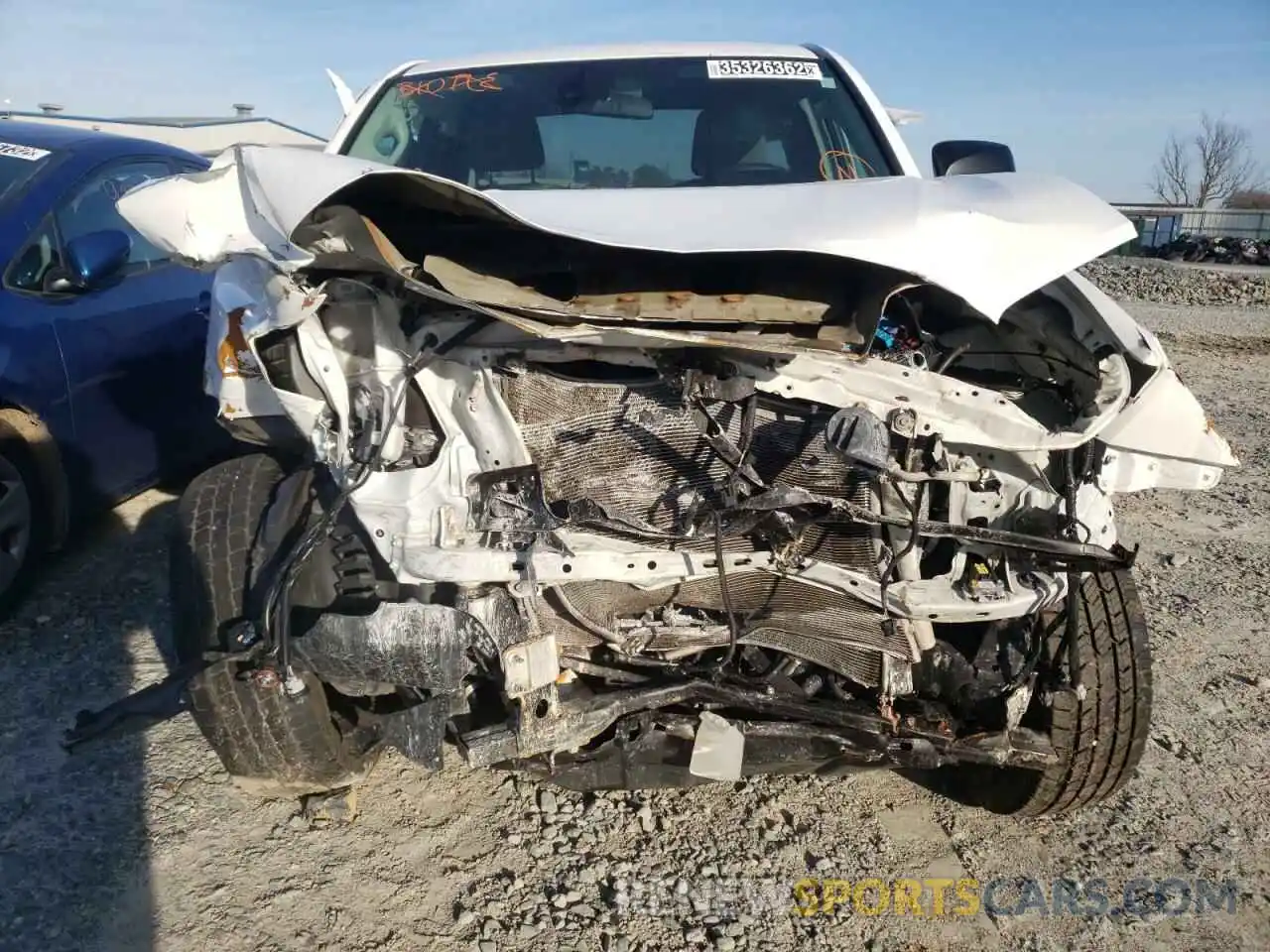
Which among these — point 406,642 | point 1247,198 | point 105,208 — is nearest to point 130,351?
point 105,208

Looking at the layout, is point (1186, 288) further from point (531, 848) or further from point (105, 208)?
point (531, 848)

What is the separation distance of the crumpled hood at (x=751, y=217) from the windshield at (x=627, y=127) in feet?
3.63

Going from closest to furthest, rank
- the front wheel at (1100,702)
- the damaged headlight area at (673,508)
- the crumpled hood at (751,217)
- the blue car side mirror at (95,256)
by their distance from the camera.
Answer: the crumpled hood at (751,217) < the damaged headlight area at (673,508) < the front wheel at (1100,702) < the blue car side mirror at (95,256)

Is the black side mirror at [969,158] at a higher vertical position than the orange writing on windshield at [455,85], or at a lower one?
lower

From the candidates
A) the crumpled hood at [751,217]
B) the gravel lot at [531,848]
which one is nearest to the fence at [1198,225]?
the gravel lot at [531,848]

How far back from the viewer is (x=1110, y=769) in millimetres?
2508

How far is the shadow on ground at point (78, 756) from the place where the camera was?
2.26 metres

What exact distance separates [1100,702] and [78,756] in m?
2.90

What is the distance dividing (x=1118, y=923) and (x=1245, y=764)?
0.95 meters

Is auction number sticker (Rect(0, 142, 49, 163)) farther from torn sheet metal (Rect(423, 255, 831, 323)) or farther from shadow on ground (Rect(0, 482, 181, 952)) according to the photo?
torn sheet metal (Rect(423, 255, 831, 323))

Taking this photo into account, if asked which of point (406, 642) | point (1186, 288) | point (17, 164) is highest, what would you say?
point (17, 164)

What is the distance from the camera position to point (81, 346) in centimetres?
363

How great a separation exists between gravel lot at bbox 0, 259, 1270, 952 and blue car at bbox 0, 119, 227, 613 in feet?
2.00

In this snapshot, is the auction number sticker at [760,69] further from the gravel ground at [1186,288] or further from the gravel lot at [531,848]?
the gravel ground at [1186,288]
